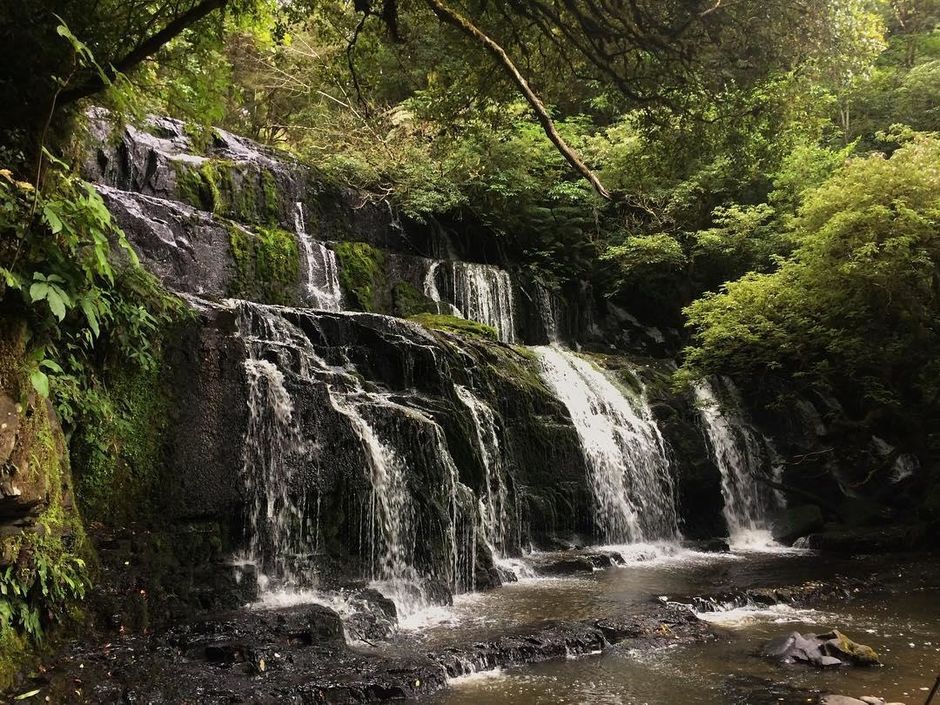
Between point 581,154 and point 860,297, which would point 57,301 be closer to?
point 860,297

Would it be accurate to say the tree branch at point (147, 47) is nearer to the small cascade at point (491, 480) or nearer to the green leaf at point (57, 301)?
the green leaf at point (57, 301)

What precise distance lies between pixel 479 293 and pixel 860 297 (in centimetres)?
849

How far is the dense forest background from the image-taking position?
5.01 meters

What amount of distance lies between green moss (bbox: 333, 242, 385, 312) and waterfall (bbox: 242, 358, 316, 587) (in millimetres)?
6662

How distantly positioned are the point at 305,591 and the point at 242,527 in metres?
1.02

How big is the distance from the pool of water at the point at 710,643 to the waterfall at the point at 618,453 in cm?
168

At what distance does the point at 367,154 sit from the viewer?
18.1 metres

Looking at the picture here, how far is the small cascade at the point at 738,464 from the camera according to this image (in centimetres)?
1427

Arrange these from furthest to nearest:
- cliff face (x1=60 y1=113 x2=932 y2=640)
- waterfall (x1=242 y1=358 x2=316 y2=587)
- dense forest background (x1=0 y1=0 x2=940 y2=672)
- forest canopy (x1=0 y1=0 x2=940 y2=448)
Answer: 1. waterfall (x1=242 y1=358 x2=316 y2=587)
2. cliff face (x1=60 y1=113 x2=932 y2=640)
3. forest canopy (x1=0 y1=0 x2=940 y2=448)
4. dense forest background (x1=0 y1=0 x2=940 y2=672)

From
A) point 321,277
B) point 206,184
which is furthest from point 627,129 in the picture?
point 206,184

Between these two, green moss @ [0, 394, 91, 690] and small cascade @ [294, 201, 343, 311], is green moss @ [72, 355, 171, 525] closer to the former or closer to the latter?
green moss @ [0, 394, 91, 690]

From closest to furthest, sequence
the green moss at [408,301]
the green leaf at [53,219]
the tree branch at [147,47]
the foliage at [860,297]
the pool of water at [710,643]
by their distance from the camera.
Answer: the green leaf at [53,219], the tree branch at [147,47], the pool of water at [710,643], the foliage at [860,297], the green moss at [408,301]

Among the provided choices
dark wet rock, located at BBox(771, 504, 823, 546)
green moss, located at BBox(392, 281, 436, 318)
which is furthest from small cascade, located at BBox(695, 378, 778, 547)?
green moss, located at BBox(392, 281, 436, 318)

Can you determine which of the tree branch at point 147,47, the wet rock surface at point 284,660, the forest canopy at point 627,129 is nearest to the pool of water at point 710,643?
the wet rock surface at point 284,660
